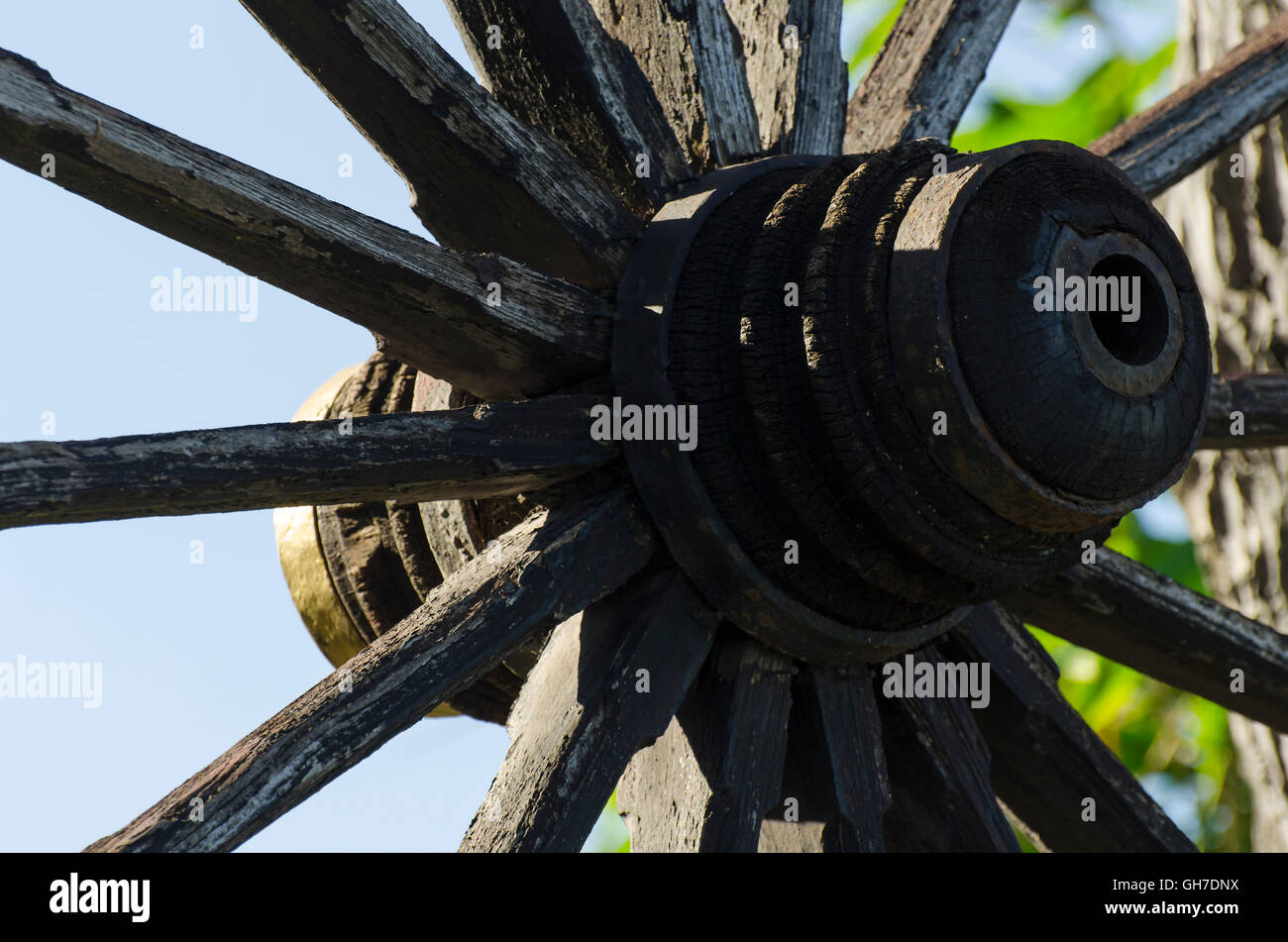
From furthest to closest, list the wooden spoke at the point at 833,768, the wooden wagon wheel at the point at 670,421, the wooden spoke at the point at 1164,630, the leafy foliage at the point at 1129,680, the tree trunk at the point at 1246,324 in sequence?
the leafy foliage at the point at 1129,680 → the tree trunk at the point at 1246,324 → the wooden spoke at the point at 1164,630 → the wooden spoke at the point at 833,768 → the wooden wagon wheel at the point at 670,421

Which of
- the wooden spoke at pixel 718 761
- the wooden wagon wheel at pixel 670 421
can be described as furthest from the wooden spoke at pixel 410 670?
the wooden spoke at pixel 718 761

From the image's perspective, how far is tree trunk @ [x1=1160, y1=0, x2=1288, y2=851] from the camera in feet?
9.43

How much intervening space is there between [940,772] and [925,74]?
0.95 meters

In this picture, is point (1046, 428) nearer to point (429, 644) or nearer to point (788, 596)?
point (788, 596)

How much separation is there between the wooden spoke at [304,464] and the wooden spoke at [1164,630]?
724 millimetres

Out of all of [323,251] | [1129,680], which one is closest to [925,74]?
[323,251]

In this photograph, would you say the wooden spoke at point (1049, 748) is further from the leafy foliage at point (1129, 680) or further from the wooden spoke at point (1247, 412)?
the leafy foliage at point (1129, 680)

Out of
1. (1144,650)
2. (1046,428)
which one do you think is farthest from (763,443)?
(1144,650)

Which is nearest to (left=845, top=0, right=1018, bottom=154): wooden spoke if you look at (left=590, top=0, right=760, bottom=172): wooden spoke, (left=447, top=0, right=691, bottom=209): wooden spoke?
(left=590, top=0, right=760, bottom=172): wooden spoke

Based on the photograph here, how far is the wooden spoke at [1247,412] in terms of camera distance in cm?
201

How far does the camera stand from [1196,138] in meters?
2.15

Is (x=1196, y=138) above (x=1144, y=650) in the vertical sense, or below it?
above

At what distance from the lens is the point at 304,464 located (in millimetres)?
1281
